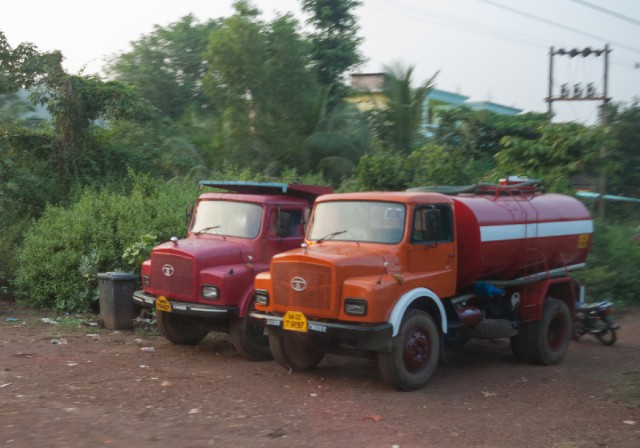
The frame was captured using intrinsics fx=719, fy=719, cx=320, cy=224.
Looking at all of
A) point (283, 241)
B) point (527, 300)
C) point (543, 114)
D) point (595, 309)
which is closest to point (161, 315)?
point (283, 241)

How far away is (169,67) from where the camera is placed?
32.3m

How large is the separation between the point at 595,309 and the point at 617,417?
4381 millimetres

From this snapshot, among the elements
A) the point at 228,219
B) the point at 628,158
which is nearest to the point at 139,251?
the point at 228,219

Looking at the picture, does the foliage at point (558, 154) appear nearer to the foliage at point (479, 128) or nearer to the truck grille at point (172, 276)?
the foliage at point (479, 128)

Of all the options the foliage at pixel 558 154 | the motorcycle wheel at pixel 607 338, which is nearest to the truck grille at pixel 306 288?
the motorcycle wheel at pixel 607 338

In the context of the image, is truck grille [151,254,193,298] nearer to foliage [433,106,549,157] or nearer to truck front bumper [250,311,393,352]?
truck front bumper [250,311,393,352]

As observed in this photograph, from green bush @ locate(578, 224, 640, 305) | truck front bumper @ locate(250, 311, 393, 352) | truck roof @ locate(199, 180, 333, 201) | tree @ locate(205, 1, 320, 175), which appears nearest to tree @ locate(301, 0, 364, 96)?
tree @ locate(205, 1, 320, 175)

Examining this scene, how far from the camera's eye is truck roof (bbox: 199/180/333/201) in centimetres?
1041

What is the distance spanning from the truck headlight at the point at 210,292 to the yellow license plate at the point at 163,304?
0.57 m

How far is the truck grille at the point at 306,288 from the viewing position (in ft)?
25.8

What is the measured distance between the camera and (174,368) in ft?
29.4

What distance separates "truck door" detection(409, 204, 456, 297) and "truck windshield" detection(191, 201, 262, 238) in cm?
263

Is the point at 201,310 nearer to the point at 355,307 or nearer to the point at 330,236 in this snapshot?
the point at 330,236

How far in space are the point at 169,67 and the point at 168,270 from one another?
24.4 m
